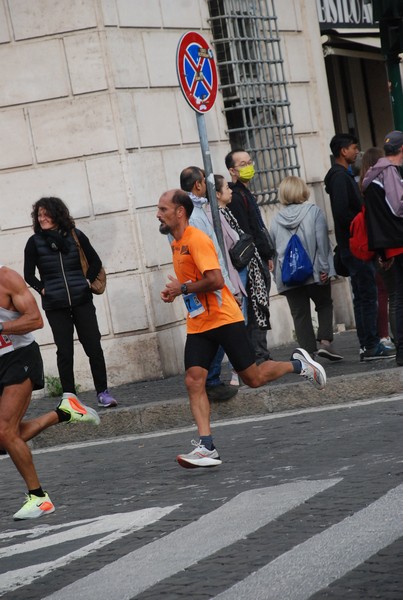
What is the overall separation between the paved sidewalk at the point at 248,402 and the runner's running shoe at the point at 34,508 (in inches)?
127

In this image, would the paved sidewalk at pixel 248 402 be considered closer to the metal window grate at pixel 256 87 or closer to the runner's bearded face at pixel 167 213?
the runner's bearded face at pixel 167 213

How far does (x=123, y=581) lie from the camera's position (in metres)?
5.86

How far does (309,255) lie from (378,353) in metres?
1.04

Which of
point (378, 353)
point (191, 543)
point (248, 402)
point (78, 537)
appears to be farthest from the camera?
point (378, 353)

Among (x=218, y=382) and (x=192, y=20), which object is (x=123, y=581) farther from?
(x=192, y=20)

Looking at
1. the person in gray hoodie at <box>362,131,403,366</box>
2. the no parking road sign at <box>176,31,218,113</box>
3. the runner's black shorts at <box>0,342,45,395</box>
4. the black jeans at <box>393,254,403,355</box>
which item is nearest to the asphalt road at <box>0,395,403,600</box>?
the runner's black shorts at <box>0,342,45,395</box>

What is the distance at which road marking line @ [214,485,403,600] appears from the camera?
538 cm

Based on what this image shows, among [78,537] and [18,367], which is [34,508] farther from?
[78,537]

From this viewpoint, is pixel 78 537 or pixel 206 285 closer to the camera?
pixel 78 537

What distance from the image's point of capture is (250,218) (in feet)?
38.7

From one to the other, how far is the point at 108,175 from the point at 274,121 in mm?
3155

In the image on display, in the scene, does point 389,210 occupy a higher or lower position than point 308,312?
higher

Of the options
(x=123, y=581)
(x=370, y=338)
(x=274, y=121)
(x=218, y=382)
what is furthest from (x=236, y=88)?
(x=123, y=581)

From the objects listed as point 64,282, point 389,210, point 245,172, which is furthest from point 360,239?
point 64,282
